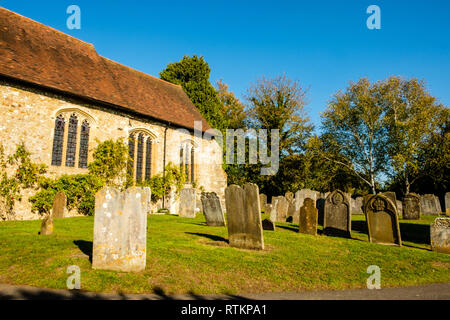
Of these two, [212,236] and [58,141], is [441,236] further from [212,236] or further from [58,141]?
[58,141]

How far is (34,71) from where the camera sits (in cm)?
1273

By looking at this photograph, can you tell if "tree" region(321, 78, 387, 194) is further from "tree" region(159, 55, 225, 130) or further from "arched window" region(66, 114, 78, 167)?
"arched window" region(66, 114, 78, 167)

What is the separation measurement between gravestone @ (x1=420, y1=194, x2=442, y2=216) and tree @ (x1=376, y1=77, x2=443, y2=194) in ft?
12.0

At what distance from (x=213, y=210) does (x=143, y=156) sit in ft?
26.6

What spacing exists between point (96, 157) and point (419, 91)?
25.2m

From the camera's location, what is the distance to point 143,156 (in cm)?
1703

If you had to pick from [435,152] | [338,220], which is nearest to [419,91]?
[435,152]

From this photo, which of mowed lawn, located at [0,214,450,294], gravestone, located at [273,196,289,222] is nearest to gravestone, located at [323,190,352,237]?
mowed lawn, located at [0,214,450,294]

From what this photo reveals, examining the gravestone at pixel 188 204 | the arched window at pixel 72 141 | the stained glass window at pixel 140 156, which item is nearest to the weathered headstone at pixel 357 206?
the gravestone at pixel 188 204

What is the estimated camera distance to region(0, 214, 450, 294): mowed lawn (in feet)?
14.0

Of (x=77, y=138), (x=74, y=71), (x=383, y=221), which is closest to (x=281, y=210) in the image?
(x=383, y=221)

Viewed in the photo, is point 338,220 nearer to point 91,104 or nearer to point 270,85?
point 91,104

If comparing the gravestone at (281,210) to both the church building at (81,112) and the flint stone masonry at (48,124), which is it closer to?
the church building at (81,112)
